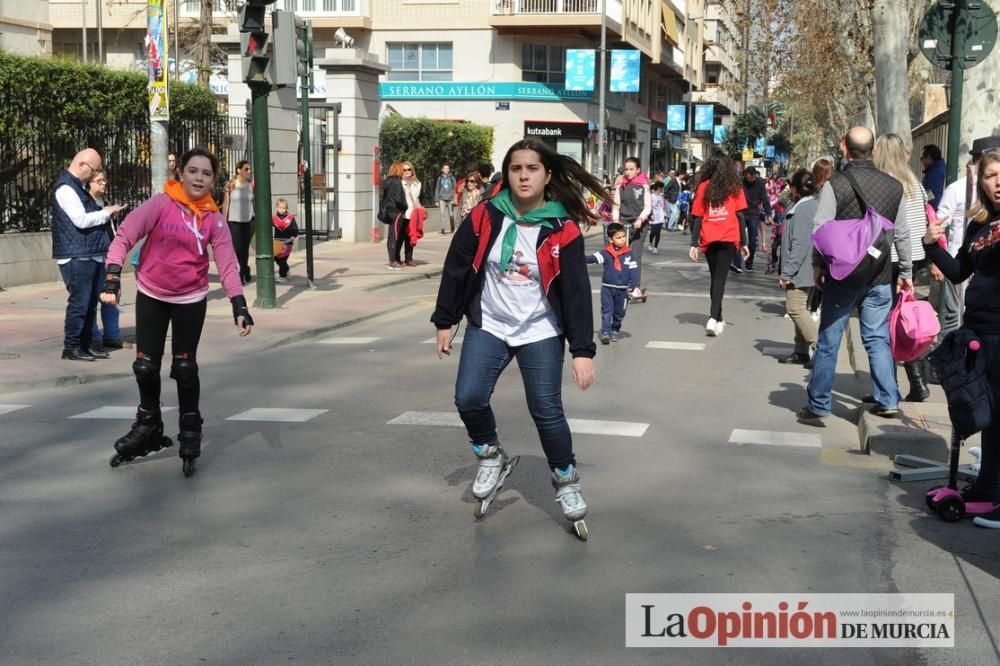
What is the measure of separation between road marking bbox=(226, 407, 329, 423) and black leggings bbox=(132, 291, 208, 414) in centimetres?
135

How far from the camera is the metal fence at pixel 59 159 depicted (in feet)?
52.3

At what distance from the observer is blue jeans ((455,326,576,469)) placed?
5.29 metres

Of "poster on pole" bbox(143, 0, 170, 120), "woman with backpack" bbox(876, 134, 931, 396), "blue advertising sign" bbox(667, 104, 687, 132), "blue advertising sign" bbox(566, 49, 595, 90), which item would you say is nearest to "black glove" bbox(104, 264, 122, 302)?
"woman with backpack" bbox(876, 134, 931, 396)

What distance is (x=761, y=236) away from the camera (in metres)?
25.2

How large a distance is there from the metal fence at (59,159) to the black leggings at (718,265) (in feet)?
29.1

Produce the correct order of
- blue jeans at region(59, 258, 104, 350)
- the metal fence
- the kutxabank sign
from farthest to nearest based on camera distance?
the kutxabank sign
the metal fence
blue jeans at region(59, 258, 104, 350)

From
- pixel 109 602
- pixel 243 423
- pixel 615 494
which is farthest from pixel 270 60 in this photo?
pixel 109 602

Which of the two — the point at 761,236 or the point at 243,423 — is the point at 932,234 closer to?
the point at 243,423

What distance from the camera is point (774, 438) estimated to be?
754 cm

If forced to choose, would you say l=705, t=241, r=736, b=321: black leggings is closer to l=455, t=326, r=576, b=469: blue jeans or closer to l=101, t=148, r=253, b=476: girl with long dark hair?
l=101, t=148, r=253, b=476: girl with long dark hair

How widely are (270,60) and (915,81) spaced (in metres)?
42.8

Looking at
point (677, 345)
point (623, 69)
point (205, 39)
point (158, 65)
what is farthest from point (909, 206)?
point (623, 69)

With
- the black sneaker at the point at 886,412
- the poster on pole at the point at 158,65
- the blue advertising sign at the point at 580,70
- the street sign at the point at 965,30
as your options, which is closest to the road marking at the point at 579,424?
the black sneaker at the point at 886,412

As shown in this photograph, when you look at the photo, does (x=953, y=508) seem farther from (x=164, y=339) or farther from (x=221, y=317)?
(x=221, y=317)
